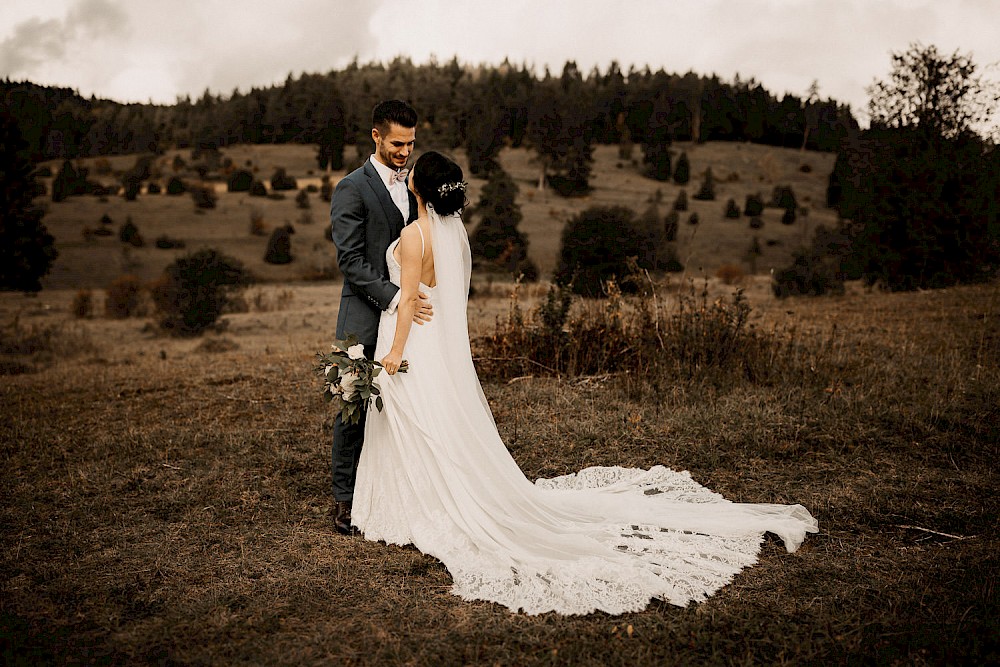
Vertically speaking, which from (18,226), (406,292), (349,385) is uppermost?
(406,292)

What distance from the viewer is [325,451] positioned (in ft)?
18.9

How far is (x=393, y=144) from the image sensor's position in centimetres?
402

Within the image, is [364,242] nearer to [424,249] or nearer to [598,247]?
[424,249]

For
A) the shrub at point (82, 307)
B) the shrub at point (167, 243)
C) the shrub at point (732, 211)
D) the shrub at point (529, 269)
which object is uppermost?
the shrub at point (732, 211)

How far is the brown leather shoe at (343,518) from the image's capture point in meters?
4.20

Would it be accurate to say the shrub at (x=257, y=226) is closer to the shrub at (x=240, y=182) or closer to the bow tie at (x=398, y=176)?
the shrub at (x=240, y=182)

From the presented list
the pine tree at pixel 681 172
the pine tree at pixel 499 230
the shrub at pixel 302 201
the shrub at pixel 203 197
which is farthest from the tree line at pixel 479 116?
the pine tree at pixel 499 230

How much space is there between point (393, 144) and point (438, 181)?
46 cm

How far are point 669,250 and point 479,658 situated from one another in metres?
20.8

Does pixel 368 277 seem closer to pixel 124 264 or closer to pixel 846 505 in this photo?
pixel 846 505

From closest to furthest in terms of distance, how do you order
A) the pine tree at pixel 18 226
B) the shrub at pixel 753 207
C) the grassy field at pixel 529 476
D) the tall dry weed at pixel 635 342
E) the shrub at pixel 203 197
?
the grassy field at pixel 529 476 → the tall dry weed at pixel 635 342 → the pine tree at pixel 18 226 → the shrub at pixel 203 197 → the shrub at pixel 753 207

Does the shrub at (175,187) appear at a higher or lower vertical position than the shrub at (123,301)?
higher

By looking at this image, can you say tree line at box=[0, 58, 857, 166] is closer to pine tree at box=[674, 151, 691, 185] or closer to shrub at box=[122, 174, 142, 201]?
pine tree at box=[674, 151, 691, 185]

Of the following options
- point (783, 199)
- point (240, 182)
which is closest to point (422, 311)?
point (240, 182)
